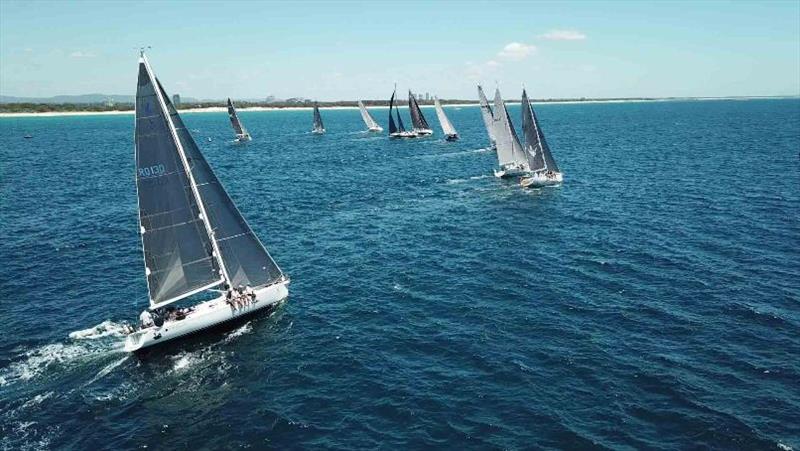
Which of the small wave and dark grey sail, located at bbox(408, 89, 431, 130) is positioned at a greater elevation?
dark grey sail, located at bbox(408, 89, 431, 130)

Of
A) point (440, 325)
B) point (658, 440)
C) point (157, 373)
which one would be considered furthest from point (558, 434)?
point (157, 373)

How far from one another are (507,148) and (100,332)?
74.8 m

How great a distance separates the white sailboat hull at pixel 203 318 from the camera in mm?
40375

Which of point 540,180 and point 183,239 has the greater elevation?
point 183,239

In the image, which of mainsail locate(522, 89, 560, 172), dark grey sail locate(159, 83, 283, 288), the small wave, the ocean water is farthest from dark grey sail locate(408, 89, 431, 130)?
the small wave

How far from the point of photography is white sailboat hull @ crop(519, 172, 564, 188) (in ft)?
305

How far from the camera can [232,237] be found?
47125 mm

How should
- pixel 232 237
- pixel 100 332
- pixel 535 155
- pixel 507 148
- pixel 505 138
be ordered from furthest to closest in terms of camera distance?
pixel 507 148, pixel 505 138, pixel 535 155, pixel 232 237, pixel 100 332

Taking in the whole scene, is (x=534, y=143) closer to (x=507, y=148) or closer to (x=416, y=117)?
(x=507, y=148)

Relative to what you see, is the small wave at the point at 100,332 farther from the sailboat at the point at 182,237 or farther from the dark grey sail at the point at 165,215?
the dark grey sail at the point at 165,215

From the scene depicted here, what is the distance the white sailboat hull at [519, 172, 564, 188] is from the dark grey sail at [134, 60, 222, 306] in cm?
5965

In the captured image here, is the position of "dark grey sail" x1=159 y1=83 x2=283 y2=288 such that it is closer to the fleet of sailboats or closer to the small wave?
the fleet of sailboats

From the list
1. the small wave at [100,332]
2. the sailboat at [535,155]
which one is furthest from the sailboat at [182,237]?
the sailboat at [535,155]

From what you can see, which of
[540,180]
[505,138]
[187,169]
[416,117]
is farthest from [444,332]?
[416,117]
